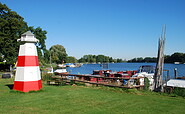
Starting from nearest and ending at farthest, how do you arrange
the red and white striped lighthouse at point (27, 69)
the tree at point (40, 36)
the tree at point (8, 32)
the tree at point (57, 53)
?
the red and white striped lighthouse at point (27, 69) < the tree at point (8, 32) < the tree at point (40, 36) < the tree at point (57, 53)

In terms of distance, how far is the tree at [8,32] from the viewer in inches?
1192

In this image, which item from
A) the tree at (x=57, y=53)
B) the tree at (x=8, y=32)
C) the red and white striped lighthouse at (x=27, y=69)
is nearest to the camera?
the red and white striped lighthouse at (x=27, y=69)

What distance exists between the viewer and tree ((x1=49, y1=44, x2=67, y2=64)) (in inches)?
3249

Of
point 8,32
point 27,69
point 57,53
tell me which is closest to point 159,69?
point 27,69

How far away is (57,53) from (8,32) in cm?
5381

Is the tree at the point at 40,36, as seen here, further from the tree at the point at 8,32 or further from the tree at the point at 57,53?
the tree at the point at 57,53

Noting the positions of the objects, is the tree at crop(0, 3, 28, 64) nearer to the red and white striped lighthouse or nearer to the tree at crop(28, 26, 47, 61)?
the tree at crop(28, 26, 47, 61)

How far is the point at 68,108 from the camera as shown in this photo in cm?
681

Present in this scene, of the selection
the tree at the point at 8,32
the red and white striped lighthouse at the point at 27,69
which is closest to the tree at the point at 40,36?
the tree at the point at 8,32

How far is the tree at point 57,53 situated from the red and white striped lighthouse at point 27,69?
2810 inches

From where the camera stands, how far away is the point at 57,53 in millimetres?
84875

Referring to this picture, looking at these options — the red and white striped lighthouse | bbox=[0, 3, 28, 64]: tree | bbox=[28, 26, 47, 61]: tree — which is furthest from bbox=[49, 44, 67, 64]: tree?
the red and white striped lighthouse

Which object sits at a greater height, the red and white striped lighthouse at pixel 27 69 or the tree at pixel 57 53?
the tree at pixel 57 53

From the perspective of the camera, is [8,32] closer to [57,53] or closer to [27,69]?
[27,69]
